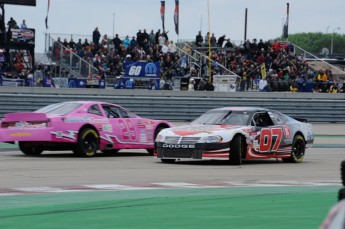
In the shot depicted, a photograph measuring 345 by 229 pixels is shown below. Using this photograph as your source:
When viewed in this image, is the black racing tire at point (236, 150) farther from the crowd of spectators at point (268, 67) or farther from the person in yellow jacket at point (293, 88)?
the person in yellow jacket at point (293, 88)

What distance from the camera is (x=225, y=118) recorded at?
62.7 feet

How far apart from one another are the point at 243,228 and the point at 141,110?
2920 cm

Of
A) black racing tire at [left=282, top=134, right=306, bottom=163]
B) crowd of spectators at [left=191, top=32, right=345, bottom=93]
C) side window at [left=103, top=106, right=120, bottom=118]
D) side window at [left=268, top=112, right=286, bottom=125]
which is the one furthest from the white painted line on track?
crowd of spectators at [left=191, top=32, right=345, bottom=93]

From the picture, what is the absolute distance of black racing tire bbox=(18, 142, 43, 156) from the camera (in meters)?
19.9

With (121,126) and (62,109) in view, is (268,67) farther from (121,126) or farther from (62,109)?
(62,109)

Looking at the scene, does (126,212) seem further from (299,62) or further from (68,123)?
(299,62)

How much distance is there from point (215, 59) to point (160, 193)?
3579cm

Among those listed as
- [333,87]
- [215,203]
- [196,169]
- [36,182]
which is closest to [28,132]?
[196,169]

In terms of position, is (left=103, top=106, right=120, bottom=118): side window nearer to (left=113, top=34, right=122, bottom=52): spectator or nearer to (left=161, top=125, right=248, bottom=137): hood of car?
(left=161, top=125, right=248, bottom=137): hood of car

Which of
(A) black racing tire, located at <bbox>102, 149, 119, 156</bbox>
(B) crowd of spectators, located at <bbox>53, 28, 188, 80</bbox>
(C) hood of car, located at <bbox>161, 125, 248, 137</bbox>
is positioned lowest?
(A) black racing tire, located at <bbox>102, 149, 119, 156</bbox>

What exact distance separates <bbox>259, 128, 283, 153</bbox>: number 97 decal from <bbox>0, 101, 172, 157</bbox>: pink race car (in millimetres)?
3150

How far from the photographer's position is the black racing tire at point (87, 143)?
19.7 meters

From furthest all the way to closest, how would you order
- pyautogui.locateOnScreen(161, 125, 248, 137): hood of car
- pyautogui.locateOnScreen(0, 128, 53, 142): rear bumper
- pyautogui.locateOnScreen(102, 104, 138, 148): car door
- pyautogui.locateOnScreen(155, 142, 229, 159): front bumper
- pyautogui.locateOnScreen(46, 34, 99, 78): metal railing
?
pyautogui.locateOnScreen(46, 34, 99, 78): metal railing
pyautogui.locateOnScreen(102, 104, 138, 148): car door
pyautogui.locateOnScreen(0, 128, 53, 142): rear bumper
pyautogui.locateOnScreen(161, 125, 248, 137): hood of car
pyautogui.locateOnScreen(155, 142, 229, 159): front bumper

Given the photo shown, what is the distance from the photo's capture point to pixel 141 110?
37750 millimetres
